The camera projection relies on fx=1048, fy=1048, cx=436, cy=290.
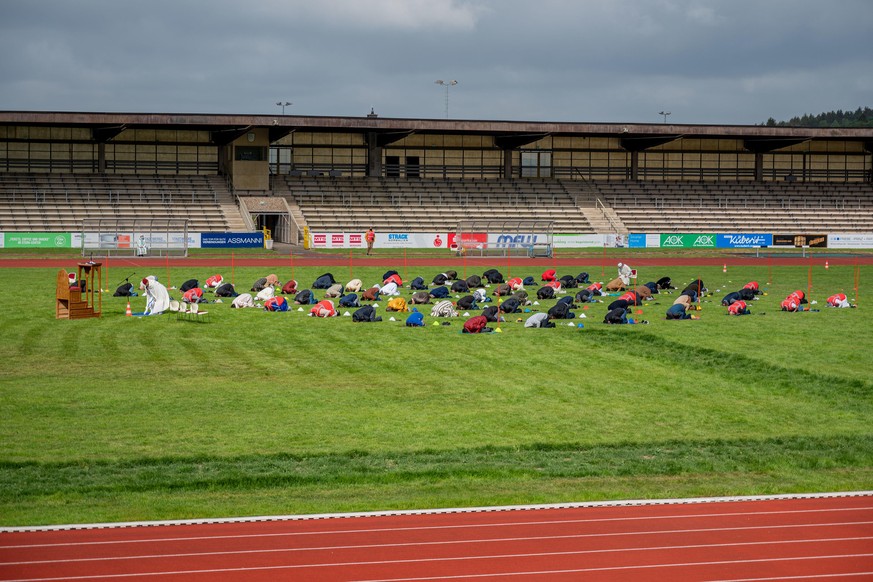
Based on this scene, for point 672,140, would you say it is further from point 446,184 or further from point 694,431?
point 694,431

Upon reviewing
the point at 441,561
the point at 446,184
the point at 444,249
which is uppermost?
the point at 446,184

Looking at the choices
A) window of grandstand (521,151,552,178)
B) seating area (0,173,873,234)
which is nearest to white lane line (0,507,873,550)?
seating area (0,173,873,234)

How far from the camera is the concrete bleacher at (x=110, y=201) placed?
2505 inches

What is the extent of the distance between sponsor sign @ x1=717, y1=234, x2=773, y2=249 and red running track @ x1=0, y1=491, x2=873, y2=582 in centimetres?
6184

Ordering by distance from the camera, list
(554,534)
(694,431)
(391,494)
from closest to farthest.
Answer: (554,534), (391,494), (694,431)

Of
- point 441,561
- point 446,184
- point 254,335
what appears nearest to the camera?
point 441,561

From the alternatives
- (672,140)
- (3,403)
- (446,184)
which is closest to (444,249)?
(446,184)

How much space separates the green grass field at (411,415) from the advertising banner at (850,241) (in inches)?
1909

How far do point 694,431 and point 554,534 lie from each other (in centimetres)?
517

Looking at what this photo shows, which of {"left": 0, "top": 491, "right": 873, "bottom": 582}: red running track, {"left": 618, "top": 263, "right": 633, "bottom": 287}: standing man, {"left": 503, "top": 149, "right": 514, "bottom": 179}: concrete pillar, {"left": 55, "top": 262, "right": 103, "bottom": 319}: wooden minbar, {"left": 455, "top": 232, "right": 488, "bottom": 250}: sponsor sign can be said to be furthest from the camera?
{"left": 503, "top": 149, "right": 514, "bottom": 179}: concrete pillar

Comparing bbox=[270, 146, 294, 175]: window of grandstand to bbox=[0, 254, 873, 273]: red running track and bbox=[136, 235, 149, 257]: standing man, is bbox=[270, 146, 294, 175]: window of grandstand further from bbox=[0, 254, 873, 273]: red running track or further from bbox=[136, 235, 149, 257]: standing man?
bbox=[136, 235, 149, 257]: standing man

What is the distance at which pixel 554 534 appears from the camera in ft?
35.8

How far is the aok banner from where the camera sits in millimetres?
71062

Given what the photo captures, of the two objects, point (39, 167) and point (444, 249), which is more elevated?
point (39, 167)
